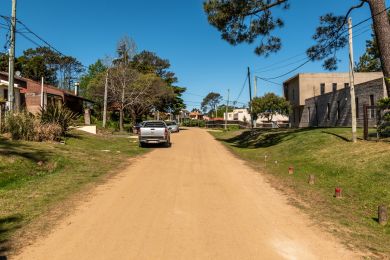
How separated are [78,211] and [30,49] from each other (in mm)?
95843

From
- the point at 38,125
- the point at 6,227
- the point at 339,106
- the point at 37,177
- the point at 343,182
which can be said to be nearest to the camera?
the point at 6,227

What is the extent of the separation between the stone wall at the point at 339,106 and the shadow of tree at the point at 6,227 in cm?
2513

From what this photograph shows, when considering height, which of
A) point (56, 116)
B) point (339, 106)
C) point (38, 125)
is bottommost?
point (38, 125)

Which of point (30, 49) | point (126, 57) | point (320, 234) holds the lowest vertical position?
point (320, 234)

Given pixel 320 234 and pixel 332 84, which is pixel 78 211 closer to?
pixel 320 234

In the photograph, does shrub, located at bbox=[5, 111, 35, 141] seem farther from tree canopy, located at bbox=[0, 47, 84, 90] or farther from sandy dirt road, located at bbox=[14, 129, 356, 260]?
tree canopy, located at bbox=[0, 47, 84, 90]

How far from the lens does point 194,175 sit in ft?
45.2

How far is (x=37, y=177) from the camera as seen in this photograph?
12398mm

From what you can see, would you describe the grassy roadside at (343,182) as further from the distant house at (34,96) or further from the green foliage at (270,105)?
the green foliage at (270,105)

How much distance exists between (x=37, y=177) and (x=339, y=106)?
1210 inches

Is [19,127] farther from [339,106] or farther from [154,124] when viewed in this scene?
[339,106]

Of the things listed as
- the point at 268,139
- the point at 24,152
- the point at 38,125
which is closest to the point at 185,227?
the point at 24,152

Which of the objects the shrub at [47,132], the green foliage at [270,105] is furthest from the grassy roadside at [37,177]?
the green foliage at [270,105]

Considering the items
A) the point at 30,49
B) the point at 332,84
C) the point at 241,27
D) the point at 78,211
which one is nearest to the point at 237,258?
the point at 78,211
